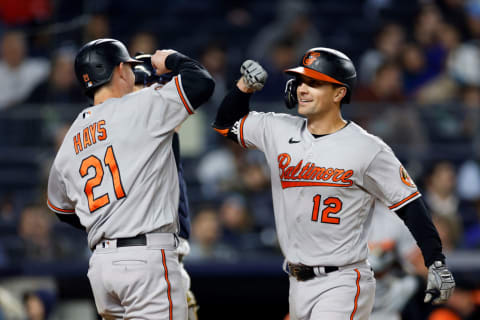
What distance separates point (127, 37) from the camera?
359 inches

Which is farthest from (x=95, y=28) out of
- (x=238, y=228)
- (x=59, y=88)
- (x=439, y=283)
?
(x=439, y=283)

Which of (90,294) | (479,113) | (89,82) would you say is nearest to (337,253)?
(89,82)

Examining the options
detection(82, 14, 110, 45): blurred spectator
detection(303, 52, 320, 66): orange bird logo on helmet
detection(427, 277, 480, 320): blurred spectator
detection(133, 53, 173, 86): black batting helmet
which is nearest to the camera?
detection(303, 52, 320, 66): orange bird logo on helmet

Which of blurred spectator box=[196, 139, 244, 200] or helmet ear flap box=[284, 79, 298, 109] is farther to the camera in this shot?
blurred spectator box=[196, 139, 244, 200]

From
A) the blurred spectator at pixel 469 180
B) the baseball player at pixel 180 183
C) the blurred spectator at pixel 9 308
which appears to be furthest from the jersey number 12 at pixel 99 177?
the blurred spectator at pixel 469 180

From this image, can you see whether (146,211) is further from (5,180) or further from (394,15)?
(394,15)

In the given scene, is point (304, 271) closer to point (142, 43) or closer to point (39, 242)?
point (39, 242)

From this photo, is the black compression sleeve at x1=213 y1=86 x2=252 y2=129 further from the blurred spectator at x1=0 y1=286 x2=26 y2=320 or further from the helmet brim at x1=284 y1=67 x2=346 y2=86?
the blurred spectator at x1=0 y1=286 x2=26 y2=320

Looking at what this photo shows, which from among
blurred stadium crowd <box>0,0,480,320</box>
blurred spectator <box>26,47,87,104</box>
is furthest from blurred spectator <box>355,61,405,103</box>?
blurred spectator <box>26,47,87,104</box>

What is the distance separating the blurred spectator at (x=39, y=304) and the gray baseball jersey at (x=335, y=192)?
2.71 meters

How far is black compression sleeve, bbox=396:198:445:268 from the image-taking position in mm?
3770

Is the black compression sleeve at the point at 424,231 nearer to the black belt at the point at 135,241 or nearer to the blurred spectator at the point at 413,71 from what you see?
the black belt at the point at 135,241

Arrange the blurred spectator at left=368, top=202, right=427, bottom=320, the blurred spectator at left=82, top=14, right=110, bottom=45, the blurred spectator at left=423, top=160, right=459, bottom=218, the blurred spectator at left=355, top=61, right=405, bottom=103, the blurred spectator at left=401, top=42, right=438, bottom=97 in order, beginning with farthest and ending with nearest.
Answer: the blurred spectator at left=401, top=42, right=438, bottom=97, the blurred spectator at left=355, top=61, right=405, bottom=103, the blurred spectator at left=423, top=160, right=459, bottom=218, the blurred spectator at left=82, top=14, right=110, bottom=45, the blurred spectator at left=368, top=202, right=427, bottom=320

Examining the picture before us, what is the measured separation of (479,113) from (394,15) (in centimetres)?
270
